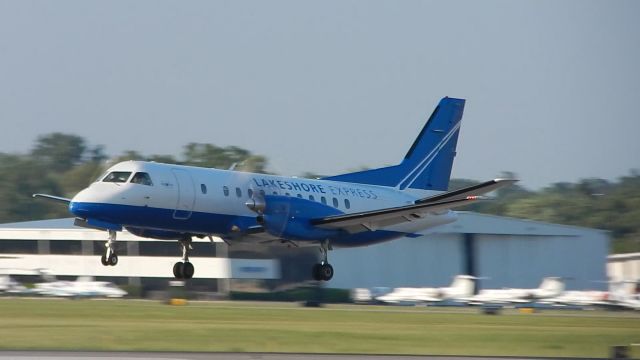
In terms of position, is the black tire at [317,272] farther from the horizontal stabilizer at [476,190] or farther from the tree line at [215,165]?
the tree line at [215,165]

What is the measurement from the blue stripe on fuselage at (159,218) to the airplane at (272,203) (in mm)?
28

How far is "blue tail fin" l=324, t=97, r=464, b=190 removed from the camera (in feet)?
118

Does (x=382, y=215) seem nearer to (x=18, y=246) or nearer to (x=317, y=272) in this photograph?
(x=317, y=272)

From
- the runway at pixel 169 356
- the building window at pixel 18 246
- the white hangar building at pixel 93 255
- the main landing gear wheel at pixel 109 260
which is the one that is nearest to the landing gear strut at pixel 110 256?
the main landing gear wheel at pixel 109 260

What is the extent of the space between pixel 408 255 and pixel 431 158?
20858 mm

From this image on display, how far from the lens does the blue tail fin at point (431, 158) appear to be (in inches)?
1414

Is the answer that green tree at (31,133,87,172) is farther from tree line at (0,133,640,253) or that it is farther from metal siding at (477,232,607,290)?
metal siding at (477,232,607,290)

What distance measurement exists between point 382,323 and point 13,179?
6043 cm

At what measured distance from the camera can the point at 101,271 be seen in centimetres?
5394

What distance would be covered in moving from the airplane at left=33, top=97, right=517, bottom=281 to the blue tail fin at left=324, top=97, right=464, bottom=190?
0.04m

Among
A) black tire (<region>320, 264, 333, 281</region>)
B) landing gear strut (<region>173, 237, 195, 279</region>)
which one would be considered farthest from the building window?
black tire (<region>320, 264, 333, 281</region>)

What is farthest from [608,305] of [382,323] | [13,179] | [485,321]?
[13,179]

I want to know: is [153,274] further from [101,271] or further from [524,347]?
[524,347]

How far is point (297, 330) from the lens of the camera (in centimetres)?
3136
